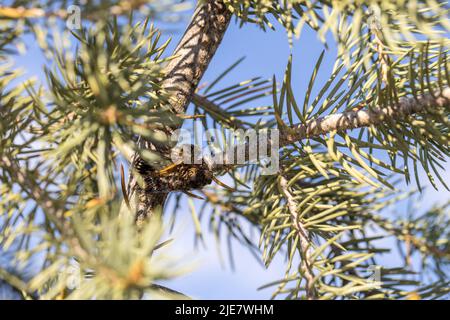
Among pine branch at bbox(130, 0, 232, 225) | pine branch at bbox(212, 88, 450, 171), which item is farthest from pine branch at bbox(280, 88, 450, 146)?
pine branch at bbox(130, 0, 232, 225)

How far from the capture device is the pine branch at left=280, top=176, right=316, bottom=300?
37 centimetres

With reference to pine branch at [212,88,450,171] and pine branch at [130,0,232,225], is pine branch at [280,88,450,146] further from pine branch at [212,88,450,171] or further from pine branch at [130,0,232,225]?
pine branch at [130,0,232,225]

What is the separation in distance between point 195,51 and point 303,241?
22cm

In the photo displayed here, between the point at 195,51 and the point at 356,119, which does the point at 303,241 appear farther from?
the point at 195,51

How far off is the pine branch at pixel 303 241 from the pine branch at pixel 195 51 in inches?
4.8

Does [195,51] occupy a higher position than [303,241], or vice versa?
[195,51]

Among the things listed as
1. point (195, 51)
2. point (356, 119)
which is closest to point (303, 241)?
point (356, 119)

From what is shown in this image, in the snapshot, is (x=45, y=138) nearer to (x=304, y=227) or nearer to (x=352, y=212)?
(x=304, y=227)

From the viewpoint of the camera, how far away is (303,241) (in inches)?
17.3

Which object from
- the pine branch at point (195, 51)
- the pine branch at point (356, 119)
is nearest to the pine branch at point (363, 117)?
the pine branch at point (356, 119)

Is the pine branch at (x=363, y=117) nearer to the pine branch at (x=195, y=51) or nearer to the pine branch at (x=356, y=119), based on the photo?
the pine branch at (x=356, y=119)

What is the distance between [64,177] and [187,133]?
0.44 feet

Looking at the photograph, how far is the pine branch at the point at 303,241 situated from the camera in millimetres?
371
